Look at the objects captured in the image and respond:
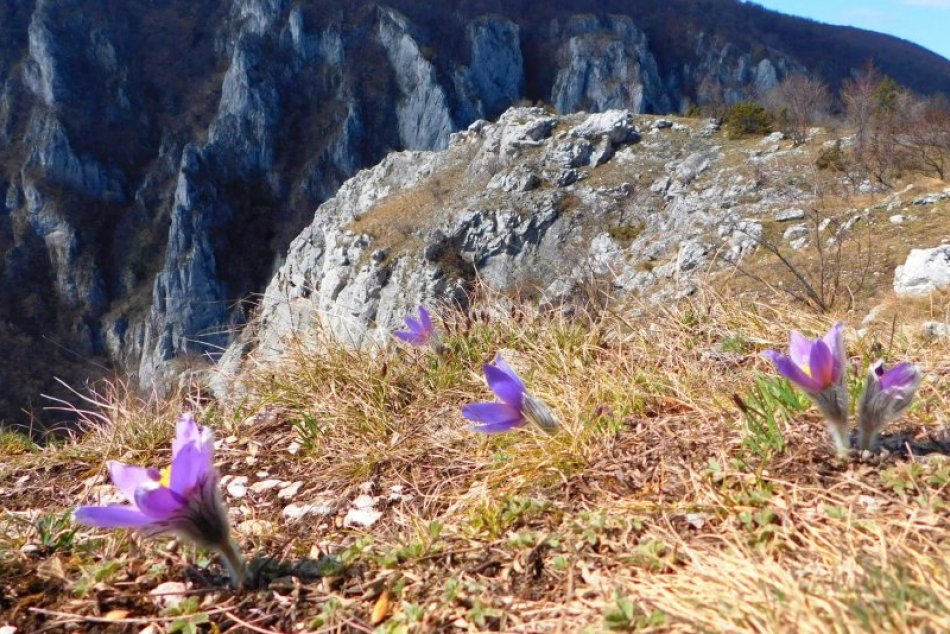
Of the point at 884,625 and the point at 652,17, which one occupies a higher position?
the point at 652,17

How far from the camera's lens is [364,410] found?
2508 millimetres

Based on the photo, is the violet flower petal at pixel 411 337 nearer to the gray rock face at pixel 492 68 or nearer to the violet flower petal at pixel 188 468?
the violet flower petal at pixel 188 468

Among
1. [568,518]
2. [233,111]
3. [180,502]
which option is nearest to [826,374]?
[568,518]

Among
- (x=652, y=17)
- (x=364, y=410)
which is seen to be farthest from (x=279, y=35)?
(x=364, y=410)

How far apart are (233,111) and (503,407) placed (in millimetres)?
74628

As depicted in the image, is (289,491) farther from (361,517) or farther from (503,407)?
(503,407)

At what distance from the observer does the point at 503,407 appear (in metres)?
1.73

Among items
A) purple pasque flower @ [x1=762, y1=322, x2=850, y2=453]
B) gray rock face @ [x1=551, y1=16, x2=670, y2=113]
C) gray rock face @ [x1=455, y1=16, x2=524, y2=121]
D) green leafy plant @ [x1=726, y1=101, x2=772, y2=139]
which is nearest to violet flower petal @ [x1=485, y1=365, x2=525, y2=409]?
purple pasque flower @ [x1=762, y1=322, x2=850, y2=453]

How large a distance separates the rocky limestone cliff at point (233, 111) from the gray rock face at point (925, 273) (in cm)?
5679

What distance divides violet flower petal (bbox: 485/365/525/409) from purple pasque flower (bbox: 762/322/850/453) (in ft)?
2.08

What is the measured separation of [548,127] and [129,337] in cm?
5044

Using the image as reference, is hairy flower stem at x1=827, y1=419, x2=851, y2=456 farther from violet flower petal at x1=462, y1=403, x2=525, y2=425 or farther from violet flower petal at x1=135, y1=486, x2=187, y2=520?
violet flower petal at x1=135, y1=486, x2=187, y2=520

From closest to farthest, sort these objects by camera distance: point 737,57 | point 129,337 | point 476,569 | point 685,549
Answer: point 685,549, point 476,569, point 129,337, point 737,57

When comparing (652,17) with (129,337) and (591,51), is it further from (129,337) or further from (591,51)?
(129,337)
